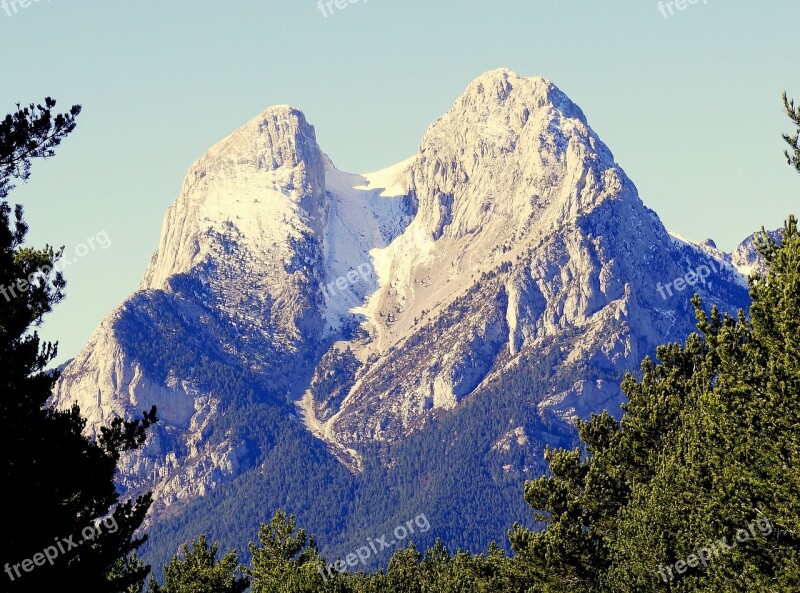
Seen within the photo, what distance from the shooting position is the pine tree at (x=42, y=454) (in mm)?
38406

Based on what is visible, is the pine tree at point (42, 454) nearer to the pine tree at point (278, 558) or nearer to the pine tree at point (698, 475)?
the pine tree at point (698, 475)

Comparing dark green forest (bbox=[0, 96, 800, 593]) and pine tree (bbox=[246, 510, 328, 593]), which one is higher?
dark green forest (bbox=[0, 96, 800, 593])

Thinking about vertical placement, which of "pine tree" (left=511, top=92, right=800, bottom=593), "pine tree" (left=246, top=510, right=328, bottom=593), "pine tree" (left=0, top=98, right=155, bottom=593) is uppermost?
"pine tree" (left=0, top=98, right=155, bottom=593)

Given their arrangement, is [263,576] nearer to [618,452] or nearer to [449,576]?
[449,576]

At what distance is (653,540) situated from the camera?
183 ft

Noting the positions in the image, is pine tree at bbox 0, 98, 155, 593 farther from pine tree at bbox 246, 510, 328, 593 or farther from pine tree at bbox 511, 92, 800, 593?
pine tree at bbox 246, 510, 328, 593

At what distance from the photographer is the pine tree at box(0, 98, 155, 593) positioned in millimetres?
38406

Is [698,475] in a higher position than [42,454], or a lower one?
lower

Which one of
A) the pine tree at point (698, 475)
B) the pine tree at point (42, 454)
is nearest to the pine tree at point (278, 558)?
the pine tree at point (698, 475)

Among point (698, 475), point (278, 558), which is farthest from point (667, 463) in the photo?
point (278, 558)

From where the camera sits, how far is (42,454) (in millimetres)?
40000

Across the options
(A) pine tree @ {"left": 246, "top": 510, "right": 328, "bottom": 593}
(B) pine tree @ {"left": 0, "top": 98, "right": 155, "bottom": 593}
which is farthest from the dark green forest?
(A) pine tree @ {"left": 246, "top": 510, "right": 328, "bottom": 593}

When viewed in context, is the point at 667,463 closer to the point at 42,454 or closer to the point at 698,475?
the point at 698,475

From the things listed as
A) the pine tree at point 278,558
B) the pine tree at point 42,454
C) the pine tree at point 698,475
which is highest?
the pine tree at point 42,454
